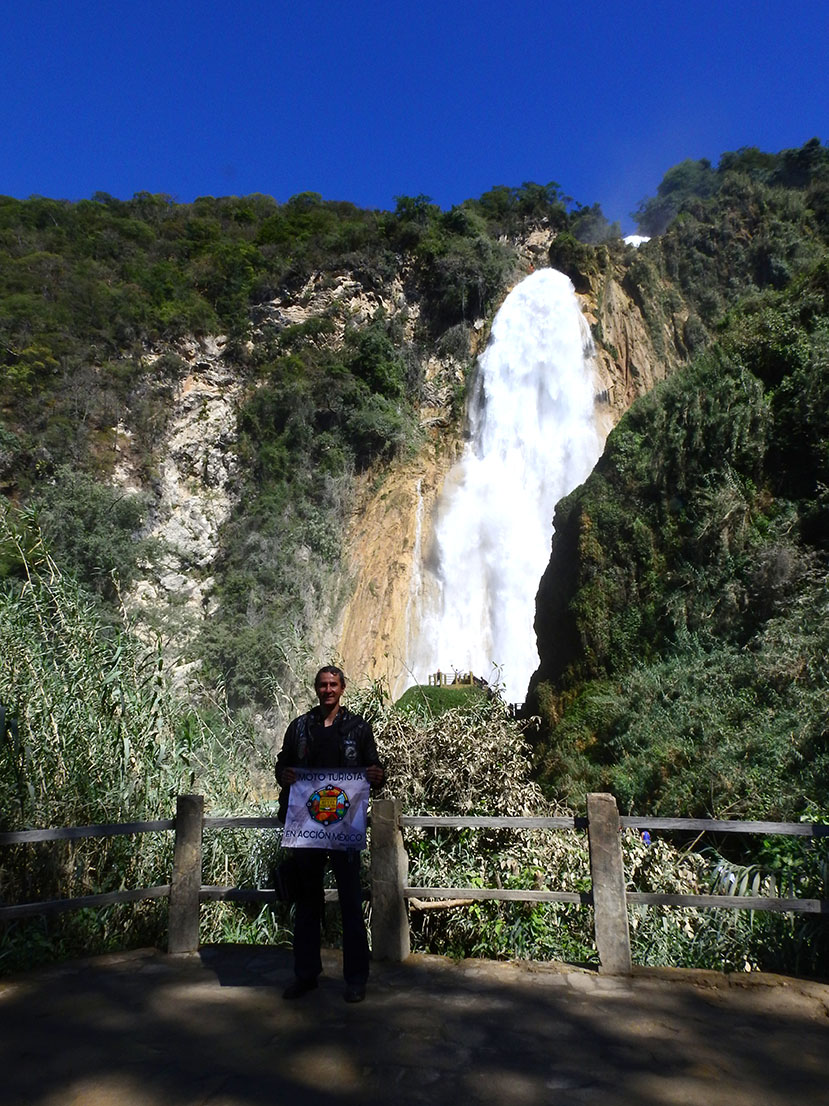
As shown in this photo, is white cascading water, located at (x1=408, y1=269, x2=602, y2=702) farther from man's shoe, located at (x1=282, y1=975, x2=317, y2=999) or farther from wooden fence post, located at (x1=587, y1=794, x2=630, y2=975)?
man's shoe, located at (x1=282, y1=975, x2=317, y2=999)

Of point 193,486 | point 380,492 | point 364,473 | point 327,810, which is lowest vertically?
point 327,810

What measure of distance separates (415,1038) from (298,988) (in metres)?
0.79

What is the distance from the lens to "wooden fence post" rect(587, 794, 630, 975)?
14.8 feet

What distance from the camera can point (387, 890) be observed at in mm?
4789

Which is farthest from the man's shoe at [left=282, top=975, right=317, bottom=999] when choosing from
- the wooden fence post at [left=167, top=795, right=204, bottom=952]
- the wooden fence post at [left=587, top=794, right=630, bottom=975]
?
the wooden fence post at [left=587, top=794, right=630, bottom=975]

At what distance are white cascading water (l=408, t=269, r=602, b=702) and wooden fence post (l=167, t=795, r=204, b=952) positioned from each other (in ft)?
68.6

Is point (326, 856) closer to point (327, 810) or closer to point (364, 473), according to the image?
point (327, 810)

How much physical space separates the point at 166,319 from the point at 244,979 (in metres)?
35.0

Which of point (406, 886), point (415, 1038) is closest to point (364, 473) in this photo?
point (406, 886)

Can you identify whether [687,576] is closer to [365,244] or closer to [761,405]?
[761,405]

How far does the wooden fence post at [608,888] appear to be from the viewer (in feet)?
14.8

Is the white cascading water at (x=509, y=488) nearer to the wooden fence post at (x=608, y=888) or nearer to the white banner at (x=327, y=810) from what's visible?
the wooden fence post at (x=608, y=888)

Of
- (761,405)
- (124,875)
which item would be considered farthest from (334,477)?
(124,875)

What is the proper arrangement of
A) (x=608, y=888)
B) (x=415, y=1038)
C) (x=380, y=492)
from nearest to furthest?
(x=415, y=1038)
(x=608, y=888)
(x=380, y=492)
